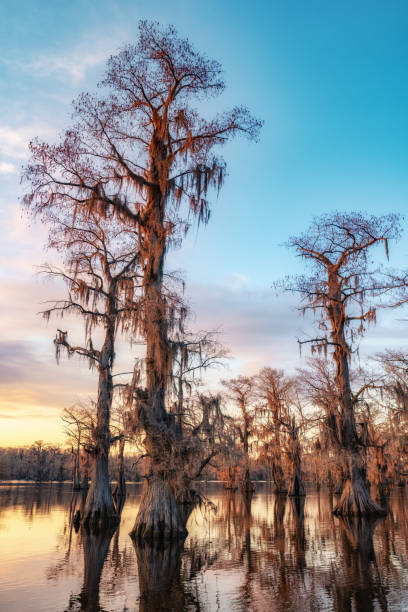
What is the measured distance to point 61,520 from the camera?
20.4 metres

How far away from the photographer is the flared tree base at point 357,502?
19516mm

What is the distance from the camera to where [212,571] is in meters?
9.51

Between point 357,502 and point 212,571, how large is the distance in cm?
1237

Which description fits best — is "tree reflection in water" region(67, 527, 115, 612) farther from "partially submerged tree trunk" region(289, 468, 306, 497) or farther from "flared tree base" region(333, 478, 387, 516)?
"partially submerged tree trunk" region(289, 468, 306, 497)

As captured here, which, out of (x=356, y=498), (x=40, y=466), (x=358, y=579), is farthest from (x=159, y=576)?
(x=40, y=466)

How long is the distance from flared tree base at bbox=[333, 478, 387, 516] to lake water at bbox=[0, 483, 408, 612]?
9.92 ft

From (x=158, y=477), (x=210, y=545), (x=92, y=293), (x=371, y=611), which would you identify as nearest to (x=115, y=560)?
(x=158, y=477)

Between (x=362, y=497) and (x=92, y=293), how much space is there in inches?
578

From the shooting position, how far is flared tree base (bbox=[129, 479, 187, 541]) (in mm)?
12641

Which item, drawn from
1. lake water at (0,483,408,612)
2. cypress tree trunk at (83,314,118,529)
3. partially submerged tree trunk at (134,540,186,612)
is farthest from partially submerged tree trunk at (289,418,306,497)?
partially submerged tree trunk at (134,540,186,612)

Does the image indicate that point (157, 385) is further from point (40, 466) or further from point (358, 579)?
point (40, 466)

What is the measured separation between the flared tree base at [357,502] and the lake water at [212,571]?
119 inches

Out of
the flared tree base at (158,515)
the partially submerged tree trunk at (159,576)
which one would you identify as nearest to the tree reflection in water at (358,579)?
the partially submerged tree trunk at (159,576)

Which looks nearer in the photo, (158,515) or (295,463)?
(158,515)
